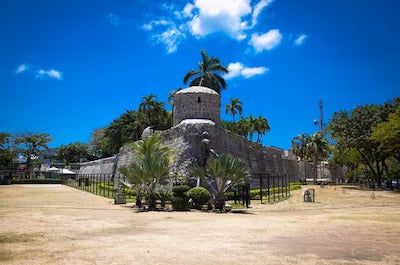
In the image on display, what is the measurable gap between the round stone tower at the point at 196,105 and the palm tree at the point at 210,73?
17.3m

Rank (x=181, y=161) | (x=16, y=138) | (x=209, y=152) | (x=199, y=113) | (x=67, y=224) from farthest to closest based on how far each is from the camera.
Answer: (x=16, y=138)
(x=199, y=113)
(x=181, y=161)
(x=209, y=152)
(x=67, y=224)

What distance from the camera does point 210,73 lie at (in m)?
42.9

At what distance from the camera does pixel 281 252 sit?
24.4 feet

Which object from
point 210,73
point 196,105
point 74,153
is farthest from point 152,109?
point 74,153

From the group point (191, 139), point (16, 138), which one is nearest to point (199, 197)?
point (191, 139)

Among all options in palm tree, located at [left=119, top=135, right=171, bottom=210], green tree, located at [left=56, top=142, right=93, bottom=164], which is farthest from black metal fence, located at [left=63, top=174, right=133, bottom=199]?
green tree, located at [left=56, top=142, right=93, bottom=164]

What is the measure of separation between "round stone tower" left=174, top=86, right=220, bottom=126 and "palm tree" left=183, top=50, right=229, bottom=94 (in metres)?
17.3

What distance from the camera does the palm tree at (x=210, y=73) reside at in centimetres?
4266

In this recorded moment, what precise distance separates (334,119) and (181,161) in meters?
25.3

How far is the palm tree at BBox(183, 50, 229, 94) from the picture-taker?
42.7 m

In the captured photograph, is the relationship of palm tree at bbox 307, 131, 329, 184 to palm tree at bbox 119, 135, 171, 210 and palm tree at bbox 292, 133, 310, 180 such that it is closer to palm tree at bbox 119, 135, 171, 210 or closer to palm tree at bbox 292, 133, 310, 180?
palm tree at bbox 292, 133, 310, 180

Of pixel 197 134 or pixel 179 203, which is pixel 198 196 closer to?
pixel 179 203

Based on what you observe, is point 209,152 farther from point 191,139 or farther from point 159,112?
point 159,112

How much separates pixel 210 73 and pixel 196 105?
61.9ft
